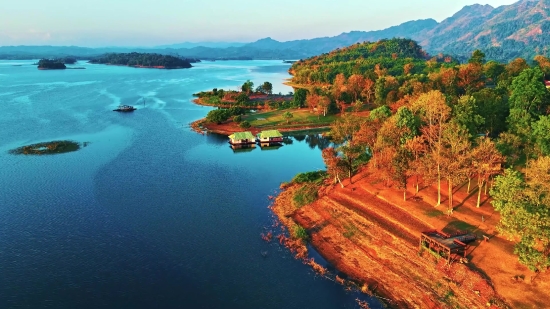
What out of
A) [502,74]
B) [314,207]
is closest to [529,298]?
[314,207]

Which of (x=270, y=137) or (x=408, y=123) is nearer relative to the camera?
(x=408, y=123)

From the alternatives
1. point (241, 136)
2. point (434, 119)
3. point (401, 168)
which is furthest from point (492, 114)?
point (241, 136)

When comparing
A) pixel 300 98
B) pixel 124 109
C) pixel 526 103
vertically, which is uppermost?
pixel 526 103

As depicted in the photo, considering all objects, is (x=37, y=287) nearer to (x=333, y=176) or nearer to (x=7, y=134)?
Answer: (x=333, y=176)

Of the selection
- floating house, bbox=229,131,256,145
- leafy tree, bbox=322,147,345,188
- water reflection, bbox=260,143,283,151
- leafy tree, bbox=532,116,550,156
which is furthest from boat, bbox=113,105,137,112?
leafy tree, bbox=532,116,550,156

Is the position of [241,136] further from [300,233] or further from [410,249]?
[410,249]

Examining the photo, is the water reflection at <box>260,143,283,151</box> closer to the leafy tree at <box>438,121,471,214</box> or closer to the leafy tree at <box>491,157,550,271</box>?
the leafy tree at <box>438,121,471,214</box>
